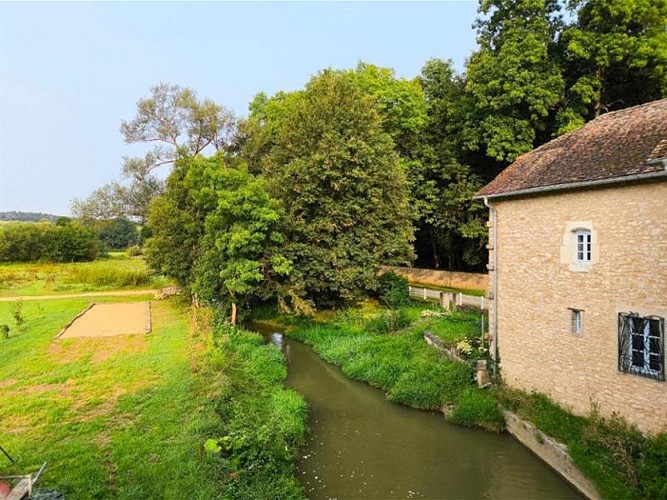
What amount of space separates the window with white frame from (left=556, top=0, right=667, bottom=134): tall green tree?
16020 millimetres

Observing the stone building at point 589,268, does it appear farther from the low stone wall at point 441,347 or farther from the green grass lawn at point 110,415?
the green grass lawn at point 110,415

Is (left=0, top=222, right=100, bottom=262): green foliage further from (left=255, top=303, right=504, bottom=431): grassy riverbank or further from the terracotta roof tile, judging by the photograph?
the terracotta roof tile

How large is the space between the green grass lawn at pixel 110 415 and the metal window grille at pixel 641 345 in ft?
27.8

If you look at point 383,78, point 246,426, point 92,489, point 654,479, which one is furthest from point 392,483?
point 383,78

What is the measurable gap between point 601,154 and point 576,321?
13.0ft

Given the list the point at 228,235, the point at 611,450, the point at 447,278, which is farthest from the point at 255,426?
the point at 447,278

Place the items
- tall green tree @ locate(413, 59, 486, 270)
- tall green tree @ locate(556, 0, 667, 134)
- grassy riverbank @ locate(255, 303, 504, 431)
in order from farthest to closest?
tall green tree @ locate(413, 59, 486, 270), tall green tree @ locate(556, 0, 667, 134), grassy riverbank @ locate(255, 303, 504, 431)

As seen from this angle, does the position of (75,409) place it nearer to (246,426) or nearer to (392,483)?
(246,426)

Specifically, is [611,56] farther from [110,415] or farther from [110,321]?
[110,321]

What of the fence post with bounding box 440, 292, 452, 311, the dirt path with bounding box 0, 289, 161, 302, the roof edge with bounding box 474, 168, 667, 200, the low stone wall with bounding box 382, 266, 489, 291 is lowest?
the dirt path with bounding box 0, 289, 161, 302

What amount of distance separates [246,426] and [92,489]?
3473 millimetres

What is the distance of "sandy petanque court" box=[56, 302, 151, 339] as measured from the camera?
20844 millimetres

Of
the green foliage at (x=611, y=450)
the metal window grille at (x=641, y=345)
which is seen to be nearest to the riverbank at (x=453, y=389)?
the green foliage at (x=611, y=450)

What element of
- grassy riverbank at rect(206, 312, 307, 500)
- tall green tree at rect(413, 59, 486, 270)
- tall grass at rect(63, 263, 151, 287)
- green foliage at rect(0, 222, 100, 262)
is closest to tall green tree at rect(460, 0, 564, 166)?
tall green tree at rect(413, 59, 486, 270)
